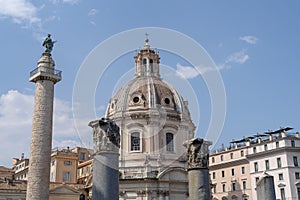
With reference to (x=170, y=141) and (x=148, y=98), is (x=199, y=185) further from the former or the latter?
(x=148, y=98)

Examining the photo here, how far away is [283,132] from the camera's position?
47.8 m

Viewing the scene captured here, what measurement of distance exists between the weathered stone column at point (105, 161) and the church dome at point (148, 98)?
34067 millimetres

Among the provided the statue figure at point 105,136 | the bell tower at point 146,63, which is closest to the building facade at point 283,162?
the bell tower at point 146,63

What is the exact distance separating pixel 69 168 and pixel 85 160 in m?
7.46

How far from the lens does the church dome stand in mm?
47000

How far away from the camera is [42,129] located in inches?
1049

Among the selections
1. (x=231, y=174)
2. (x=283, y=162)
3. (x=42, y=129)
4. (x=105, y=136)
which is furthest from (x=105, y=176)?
(x=231, y=174)

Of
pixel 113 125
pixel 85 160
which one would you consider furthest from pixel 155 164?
pixel 113 125

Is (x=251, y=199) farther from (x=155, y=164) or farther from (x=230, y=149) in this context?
(x=155, y=164)

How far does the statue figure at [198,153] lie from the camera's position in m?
13.6

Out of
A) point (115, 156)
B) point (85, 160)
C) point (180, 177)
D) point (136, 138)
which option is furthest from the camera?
point (85, 160)

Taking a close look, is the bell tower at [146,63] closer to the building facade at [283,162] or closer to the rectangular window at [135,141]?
the rectangular window at [135,141]

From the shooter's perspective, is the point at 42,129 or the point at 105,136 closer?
the point at 105,136

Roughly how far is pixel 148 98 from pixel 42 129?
21.9 metres
